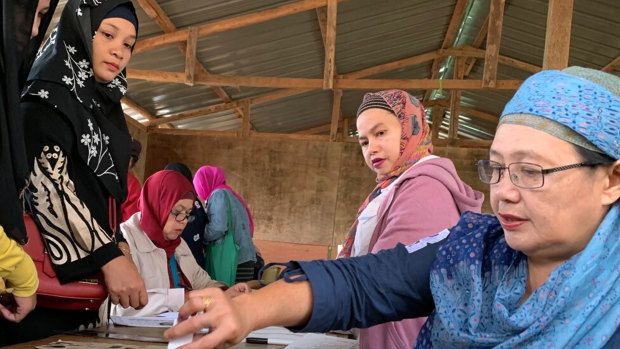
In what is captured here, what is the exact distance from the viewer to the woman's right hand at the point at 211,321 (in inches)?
40.3

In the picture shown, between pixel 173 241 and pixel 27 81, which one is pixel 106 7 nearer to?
pixel 27 81

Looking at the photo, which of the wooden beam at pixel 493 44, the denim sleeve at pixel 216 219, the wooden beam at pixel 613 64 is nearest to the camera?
the denim sleeve at pixel 216 219

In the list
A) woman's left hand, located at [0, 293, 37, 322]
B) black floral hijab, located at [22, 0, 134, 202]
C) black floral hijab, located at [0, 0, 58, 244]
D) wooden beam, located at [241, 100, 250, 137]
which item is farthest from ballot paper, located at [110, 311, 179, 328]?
wooden beam, located at [241, 100, 250, 137]

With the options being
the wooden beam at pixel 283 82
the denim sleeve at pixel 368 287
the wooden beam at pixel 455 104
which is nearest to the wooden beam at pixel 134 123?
the wooden beam at pixel 283 82

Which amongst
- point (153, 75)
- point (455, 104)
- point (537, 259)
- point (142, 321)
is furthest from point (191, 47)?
point (537, 259)

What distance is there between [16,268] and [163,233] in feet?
6.37

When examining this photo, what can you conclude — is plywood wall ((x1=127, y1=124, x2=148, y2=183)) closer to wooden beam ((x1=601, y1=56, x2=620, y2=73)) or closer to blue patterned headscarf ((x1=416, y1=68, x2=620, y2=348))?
wooden beam ((x1=601, y1=56, x2=620, y2=73))

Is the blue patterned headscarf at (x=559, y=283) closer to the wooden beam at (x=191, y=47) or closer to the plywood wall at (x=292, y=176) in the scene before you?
the wooden beam at (x=191, y=47)

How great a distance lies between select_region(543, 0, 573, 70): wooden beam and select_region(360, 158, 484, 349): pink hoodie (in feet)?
10.0

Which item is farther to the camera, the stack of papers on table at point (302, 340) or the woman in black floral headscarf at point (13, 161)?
the stack of papers on table at point (302, 340)

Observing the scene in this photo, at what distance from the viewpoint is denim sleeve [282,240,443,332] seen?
1.28 m

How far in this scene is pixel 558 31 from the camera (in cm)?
485

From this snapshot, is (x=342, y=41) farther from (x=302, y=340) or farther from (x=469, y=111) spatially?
(x=302, y=340)

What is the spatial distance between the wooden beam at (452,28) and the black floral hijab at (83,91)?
29.4ft
